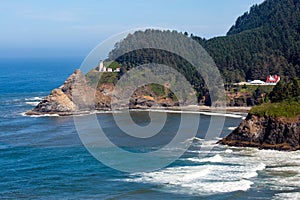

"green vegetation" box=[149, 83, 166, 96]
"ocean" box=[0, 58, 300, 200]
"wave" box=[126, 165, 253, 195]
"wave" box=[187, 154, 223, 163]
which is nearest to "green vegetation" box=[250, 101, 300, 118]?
"ocean" box=[0, 58, 300, 200]

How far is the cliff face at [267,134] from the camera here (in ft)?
159

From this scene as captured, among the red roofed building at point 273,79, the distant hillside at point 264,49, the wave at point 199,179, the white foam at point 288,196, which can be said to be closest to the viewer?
the white foam at point 288,196

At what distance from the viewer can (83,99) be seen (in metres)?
81.6

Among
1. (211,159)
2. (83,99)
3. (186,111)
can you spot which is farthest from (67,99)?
(211,159)

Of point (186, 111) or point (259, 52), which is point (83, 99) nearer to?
point (186, 111)

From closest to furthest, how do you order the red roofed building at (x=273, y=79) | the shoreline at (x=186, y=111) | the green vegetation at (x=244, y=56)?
the shoreline at (x=186, y=111)
the red roofed building at (x=273, y=79)
the green vegetation at (x=244, y=56)

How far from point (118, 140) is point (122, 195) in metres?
20.0

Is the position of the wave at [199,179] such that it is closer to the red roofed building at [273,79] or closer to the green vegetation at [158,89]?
the green vegetation at [158,89]

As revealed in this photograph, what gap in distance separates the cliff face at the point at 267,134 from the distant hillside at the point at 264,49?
34.6 meters

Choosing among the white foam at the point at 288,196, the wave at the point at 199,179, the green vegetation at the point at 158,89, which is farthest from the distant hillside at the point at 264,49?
the white foam at the point at 288,196

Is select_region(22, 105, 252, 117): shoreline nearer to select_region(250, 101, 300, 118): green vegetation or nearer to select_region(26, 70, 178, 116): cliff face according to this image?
select_region(26, 70, 178, 116): cliff face

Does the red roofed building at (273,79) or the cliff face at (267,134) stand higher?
the red roofed building at (273,79)

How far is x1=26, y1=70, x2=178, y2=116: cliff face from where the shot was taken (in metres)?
77.4

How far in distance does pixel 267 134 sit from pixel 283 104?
4.48 metres
